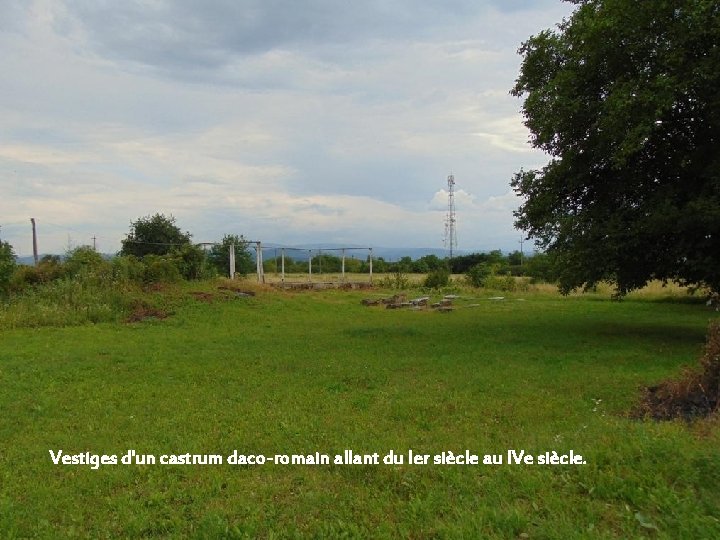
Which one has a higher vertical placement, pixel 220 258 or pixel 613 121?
pixel 613 121

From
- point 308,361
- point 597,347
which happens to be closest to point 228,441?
point 308,361

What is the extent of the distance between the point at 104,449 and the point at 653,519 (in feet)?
15.0

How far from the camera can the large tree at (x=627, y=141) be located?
34.1ft

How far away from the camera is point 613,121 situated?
34.4 feet

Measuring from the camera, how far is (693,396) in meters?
5.89

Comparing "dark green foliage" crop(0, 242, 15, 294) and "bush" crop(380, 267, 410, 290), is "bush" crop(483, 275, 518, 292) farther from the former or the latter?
"dark green foliage" crop(0, 242, 15, 294)

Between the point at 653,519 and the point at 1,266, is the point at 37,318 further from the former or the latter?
the point at 653,519

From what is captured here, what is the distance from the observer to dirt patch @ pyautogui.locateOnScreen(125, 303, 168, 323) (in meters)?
16.1

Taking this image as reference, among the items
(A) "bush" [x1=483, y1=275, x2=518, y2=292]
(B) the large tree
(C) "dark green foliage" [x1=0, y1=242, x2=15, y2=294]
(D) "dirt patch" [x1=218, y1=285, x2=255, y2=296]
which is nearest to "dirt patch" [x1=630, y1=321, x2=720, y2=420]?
(B) the large tree

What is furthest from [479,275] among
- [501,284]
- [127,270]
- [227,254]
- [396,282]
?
[127,270]

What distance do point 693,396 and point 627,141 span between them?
19.9 feet

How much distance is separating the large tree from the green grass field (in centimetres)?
198

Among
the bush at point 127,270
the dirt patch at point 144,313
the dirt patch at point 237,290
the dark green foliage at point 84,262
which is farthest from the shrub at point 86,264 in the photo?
the dirt patch at point 237,290

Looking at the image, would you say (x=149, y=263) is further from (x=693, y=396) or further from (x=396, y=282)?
(x=693, y=396)
